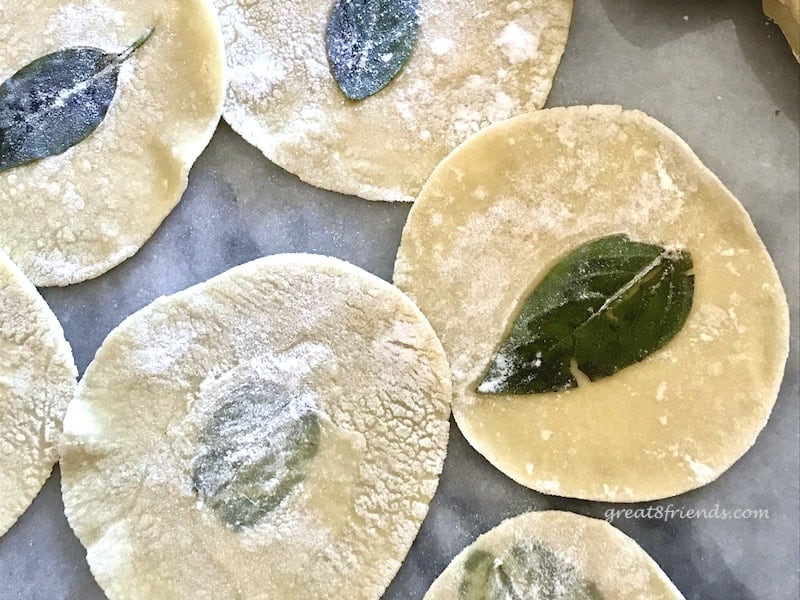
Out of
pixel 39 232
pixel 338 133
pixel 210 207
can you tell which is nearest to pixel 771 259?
pixel 338 133

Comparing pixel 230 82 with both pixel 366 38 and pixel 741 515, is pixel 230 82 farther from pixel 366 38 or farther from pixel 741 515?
pixel 741 515

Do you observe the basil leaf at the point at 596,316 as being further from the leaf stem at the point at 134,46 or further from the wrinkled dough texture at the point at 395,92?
the leaf stem at the point at 134,46

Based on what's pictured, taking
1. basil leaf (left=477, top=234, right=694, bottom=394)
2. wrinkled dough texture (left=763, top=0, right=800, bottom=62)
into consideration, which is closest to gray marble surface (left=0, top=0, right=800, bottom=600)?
wrinkled dough texture (left=763, top=0, right=800, bottom=62)

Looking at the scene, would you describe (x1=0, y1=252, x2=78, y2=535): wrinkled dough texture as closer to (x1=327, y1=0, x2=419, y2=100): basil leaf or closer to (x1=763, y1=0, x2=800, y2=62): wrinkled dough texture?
(x1=327, y1=0, x2=419, y2=100): basil leaf

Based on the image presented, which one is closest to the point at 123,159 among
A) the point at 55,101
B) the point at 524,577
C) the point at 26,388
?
the point at 55,101

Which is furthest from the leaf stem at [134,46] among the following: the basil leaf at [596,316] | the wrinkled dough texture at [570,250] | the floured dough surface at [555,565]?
the floured dough surface at [555,565]

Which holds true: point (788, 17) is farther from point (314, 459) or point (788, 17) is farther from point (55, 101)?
point (55, 101)

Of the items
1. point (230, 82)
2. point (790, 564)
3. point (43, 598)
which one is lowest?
point (790, 564)
